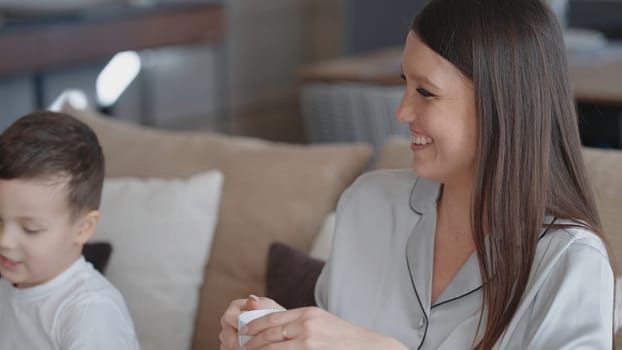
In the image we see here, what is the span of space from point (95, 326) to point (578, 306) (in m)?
0.75

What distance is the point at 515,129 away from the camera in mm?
1300

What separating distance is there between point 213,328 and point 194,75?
3.77m

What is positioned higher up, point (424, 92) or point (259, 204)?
point (424, 92)

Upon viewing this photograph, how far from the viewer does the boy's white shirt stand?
1536 millimetres

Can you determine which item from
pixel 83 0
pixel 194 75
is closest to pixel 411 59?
pixel 83 0

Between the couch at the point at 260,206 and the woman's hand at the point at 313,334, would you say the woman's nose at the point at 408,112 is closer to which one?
the woman's hand at the point at 313,334

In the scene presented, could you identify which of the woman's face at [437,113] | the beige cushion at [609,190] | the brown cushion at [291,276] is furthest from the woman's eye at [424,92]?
the brown cushion at [291,276]

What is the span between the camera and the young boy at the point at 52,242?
1.57 meters

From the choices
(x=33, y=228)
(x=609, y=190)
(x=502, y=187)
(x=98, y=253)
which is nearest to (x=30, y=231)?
(x=33, y=228)

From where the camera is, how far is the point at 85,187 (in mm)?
1642

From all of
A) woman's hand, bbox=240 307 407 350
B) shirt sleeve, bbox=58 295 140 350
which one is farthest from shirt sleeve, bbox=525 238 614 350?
shirt sleeve, bbox=58 295 140 350

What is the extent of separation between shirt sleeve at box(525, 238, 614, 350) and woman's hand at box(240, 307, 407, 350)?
7.6 inches

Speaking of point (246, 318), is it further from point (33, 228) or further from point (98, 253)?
point (98, 253)

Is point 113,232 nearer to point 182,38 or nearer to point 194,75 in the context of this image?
point 182,38
